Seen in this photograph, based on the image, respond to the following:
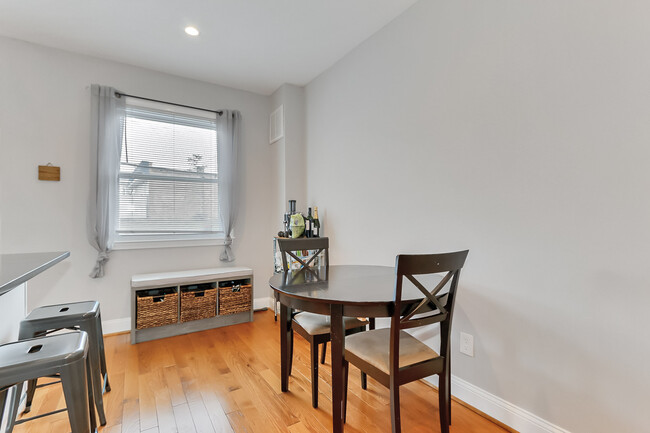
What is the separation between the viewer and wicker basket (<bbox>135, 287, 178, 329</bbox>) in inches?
114

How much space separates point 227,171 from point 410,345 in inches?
112

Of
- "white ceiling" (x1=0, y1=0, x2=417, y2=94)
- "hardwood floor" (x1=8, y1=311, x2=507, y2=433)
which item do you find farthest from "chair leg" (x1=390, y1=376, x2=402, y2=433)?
"white ceiling" (x1=0, y1=0, x2=417, y2=94)

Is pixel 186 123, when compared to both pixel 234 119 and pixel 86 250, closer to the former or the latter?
pixel 234 119

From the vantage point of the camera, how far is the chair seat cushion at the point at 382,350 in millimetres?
1473

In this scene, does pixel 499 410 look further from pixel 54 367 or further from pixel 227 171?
pixel 227 171

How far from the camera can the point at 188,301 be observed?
312cm

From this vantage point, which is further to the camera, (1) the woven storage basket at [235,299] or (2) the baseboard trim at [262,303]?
(2) the baseboard trim at [262,303]

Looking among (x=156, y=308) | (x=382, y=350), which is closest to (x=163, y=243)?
(x=156, y=308)

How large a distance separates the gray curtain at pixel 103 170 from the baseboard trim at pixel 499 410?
10.7ft

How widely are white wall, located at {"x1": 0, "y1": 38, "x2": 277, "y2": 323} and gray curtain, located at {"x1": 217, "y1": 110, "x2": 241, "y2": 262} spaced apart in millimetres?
482

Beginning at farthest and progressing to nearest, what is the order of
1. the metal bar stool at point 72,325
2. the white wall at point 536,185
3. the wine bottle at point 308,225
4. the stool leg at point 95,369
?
the wine bottle at point 308,225 < the stool leg at point 95,369 < the metal bar stool at point 72,325 < the white wall at point 536,185

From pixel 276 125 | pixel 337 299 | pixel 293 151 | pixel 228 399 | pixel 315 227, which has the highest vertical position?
pixel 276 125

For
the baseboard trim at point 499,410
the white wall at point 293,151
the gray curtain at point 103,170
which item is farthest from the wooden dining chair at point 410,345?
the gray curtain at point 103,170

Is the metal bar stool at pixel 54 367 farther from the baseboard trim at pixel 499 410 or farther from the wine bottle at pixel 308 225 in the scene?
the wine bottle at pixel 308 225
